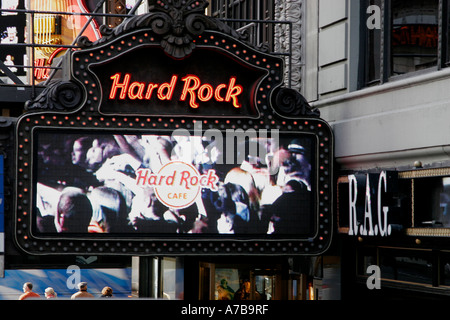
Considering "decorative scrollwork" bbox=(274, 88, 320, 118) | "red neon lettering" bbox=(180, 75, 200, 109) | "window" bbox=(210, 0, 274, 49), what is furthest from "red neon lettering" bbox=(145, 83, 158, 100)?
"window" bbox=(210, 0, 274, 49)

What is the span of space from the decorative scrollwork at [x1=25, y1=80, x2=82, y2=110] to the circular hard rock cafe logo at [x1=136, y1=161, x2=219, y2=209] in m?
1.37

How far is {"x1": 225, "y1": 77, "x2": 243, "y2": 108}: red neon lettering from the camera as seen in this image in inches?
543

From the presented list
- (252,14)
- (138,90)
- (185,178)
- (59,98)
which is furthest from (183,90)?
(252,14)

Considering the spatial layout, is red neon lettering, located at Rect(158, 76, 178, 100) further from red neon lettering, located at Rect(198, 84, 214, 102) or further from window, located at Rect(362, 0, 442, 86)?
window, located at Rect(362, 0, 442, 86)

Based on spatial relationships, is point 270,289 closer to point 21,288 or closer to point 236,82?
point 236,82

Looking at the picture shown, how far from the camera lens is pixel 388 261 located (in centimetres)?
1299

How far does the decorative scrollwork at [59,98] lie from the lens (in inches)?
520

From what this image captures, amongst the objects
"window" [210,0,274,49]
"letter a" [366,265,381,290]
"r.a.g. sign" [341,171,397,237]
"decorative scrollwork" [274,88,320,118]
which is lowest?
"letter a" [366,265,381,290]

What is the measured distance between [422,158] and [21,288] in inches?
523

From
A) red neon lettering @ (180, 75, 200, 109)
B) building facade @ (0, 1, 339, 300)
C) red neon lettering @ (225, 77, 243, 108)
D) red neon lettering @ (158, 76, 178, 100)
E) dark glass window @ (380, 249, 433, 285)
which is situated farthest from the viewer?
red neon lettering @ (225, 77, 243, 108)

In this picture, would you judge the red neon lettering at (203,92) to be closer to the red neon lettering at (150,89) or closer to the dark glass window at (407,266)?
the red neon lettering at (150,89)

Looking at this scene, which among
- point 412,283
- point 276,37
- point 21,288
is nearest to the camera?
point 412,283

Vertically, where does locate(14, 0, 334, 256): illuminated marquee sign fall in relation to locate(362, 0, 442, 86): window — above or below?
below
